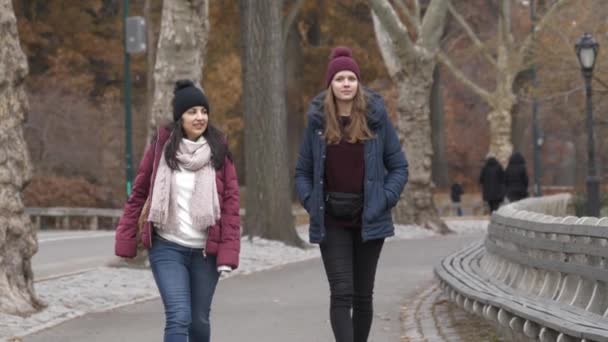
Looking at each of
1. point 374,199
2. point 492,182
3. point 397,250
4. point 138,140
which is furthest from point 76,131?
point 374,199

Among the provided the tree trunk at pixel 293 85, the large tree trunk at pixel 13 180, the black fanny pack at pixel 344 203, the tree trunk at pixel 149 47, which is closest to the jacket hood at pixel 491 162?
the tree trunk at pixel 293 85

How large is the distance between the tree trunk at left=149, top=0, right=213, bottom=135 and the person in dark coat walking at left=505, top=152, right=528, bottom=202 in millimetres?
→ 14312

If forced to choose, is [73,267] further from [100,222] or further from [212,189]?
[100,222]

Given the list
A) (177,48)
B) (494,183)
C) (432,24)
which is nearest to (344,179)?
(177,48)

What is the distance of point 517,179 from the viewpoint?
3131cm

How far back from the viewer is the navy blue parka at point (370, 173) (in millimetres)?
8461

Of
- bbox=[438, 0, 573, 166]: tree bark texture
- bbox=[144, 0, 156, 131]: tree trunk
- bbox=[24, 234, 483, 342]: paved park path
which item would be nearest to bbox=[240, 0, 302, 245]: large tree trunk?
bbox=[24, 234, 483, 342]: paved park path

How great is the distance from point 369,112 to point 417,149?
21.4 metres

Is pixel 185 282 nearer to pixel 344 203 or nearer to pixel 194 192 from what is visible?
pixel 194 192

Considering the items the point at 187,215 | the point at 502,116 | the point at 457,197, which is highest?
the point at 502,116

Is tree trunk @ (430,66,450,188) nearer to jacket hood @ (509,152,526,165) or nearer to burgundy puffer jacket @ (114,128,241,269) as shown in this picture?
jacket hood @ (509,152,526,165)

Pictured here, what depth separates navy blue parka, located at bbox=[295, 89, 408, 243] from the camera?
27.8ft

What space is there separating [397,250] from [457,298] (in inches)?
453

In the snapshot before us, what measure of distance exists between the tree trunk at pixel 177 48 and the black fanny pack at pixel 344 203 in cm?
951
